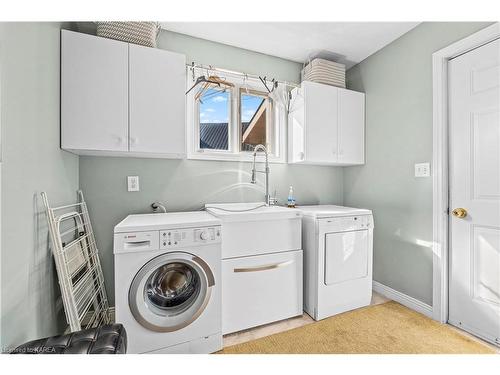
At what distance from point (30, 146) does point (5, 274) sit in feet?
2.00

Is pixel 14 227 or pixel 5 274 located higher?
pixel 14 227

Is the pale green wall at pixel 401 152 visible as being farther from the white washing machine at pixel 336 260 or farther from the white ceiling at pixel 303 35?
the white washing machine at pixel 336 260

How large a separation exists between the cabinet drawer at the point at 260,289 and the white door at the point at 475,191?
124 cm

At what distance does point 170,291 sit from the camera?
64.9 inches

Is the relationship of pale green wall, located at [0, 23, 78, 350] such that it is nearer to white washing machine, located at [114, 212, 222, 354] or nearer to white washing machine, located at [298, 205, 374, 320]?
white washing machine, located at [114, 212, 222, 354]

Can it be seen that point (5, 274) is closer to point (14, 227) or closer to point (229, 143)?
point (14, 227)

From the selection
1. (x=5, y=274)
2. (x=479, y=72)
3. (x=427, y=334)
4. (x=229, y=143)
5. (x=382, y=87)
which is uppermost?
(x=382, y=87)

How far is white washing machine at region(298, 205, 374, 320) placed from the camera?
1.96 meters

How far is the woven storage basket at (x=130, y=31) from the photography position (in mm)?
1704

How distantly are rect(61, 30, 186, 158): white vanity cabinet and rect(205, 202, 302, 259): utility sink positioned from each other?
71 cm

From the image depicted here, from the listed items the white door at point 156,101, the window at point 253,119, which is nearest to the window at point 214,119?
the window at point 253,119

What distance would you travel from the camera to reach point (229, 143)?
2.42 metres

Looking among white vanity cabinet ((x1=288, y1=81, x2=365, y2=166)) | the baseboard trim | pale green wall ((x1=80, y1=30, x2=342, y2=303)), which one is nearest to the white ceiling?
pale green wall ((x1=80, y1=30, x2=342, y2=303))

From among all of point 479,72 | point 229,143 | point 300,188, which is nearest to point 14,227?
point 229,143
